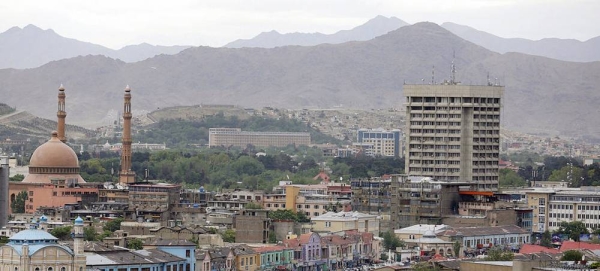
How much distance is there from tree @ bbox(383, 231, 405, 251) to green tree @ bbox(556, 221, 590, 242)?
12.8 meters

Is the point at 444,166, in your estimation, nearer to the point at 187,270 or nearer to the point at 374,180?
the point at 374,180

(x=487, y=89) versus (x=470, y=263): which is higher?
(x=487, y=89)

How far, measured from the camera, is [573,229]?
13700 centimetres

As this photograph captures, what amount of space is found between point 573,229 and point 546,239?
6.19 m

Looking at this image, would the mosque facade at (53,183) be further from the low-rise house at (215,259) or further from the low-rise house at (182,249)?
the low-rise house at (182,249)

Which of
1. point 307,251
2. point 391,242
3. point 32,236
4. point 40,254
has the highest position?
point 32,236

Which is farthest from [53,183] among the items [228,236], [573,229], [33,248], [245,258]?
[33,248]

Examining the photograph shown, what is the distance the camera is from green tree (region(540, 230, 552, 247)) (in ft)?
421

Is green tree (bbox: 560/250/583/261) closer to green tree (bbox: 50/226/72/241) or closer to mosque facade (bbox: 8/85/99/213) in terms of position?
green tree (bbox: 50/226/72/241)

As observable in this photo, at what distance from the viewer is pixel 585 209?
148 meters

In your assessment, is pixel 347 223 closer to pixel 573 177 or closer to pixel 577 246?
pixel 577 246

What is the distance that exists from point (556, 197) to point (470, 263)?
59.7m

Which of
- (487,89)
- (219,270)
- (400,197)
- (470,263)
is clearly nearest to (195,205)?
(400,197)

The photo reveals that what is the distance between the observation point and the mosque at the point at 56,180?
15280 centimetres
